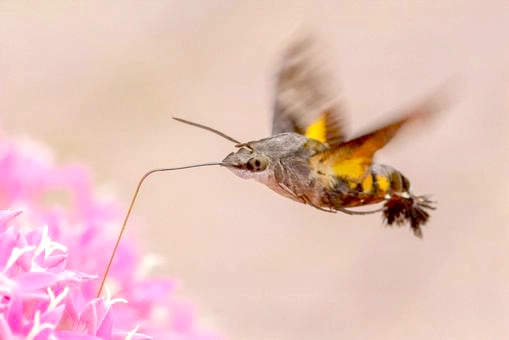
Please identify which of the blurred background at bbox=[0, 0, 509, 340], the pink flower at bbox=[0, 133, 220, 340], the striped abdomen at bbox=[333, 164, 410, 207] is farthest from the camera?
the blurred background at bbox=[0, 0, 509, 340]

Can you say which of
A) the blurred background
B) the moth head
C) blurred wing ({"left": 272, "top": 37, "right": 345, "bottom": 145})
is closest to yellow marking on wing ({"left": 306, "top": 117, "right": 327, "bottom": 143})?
blurred wing ({"left": 272, "top": 37, "right": 345, "bottom": 145})

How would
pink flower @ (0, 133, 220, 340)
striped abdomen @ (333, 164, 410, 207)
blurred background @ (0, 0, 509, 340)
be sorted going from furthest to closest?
1. blurred background @ (0, 0, 509, 340)
2. striped abdomen @ (333, 164, 410, 207)
3. pink flower @ (0, 133, 220, 340)

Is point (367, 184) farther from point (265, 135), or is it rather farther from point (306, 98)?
point (265, 135)

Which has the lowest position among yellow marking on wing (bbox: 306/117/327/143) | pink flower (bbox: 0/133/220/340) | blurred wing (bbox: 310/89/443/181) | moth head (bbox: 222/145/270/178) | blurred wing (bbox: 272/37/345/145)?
pink flower (bbox: 0/133/220/340)

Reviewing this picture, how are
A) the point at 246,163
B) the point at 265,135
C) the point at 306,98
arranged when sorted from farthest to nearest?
the point at 265,135 → the point at 306,98 → the point at 246,163

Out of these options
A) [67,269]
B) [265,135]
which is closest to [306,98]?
[67,269]

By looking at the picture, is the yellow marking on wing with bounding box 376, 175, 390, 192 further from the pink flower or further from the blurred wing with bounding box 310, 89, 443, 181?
the pink flower

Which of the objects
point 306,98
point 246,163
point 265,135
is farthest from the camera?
point 265,135

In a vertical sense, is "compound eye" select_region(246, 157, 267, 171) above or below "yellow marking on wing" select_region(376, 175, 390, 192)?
below
